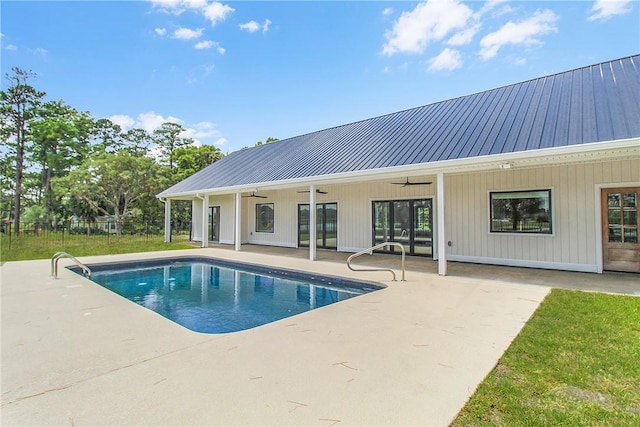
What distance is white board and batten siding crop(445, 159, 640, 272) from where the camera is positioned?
7520 mm

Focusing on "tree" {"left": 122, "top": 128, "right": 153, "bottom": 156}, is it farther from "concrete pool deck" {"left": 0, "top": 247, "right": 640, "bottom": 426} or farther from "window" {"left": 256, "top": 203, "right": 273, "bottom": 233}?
"concrete pool deck" {"left": 0, "top": 247, "right": 640, "bottom": 426}

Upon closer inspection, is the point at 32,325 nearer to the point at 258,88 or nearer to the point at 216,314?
the point at 216,314

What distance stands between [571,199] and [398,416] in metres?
8.15

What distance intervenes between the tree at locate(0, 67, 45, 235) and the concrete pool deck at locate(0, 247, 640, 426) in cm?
2719

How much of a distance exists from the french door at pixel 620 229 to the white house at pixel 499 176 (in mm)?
23

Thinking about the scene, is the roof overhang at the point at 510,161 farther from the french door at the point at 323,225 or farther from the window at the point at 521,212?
the french door at the point at 323,225

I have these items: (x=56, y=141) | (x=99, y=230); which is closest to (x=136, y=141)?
(x=56, y=141)

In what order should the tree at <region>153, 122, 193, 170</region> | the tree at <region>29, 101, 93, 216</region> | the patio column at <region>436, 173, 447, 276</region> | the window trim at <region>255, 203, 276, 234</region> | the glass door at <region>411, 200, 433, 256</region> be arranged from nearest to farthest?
the patio column at <region>436, 173, 447, 276</region>
the glass door at <region>411, 200, 433, 256</region>
the window trim at <region>255, 203, 276, 234</region>
the tree at <region>29, 101, 93, 216</region>
the tree at <region>153, 122, 193, 170</region>

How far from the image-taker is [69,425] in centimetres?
214

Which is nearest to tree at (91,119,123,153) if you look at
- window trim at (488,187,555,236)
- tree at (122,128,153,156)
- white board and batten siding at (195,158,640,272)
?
tree at (122,128,153,156)

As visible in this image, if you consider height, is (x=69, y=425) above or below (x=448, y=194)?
below

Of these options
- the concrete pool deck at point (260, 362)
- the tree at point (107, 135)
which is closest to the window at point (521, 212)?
the concrete pool deck at point (260, 362)

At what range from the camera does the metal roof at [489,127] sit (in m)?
6.46

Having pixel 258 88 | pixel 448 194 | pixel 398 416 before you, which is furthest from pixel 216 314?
pixel 258 88
